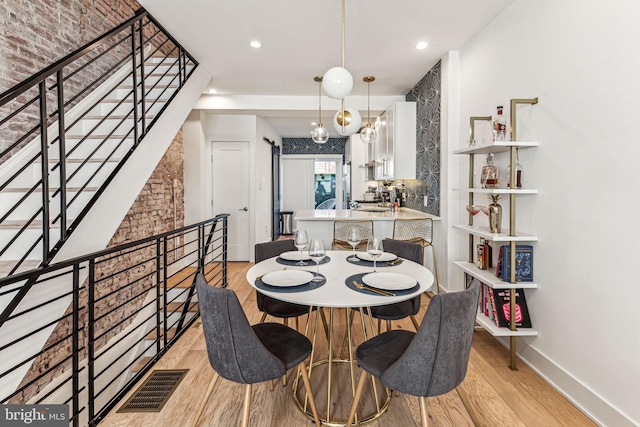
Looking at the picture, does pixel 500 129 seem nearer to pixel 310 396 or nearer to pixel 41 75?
pixel 310 396

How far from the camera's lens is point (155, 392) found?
6.50 feet

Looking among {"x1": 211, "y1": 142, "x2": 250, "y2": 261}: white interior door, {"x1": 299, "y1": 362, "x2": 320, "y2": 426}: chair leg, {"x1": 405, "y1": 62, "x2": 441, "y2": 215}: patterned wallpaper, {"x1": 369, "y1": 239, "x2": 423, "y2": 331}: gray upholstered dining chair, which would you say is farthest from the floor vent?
{"x1": 211, "y1": 142, "x2": 250, "y2": 261}: white interior door

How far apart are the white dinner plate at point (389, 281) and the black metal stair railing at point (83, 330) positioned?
132cm

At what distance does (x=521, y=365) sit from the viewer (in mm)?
2326

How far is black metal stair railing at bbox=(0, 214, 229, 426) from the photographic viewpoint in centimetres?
151

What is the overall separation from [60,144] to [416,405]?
7.96 feet

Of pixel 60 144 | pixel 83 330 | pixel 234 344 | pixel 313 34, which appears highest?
pixel 313 34

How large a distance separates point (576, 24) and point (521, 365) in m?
2.24

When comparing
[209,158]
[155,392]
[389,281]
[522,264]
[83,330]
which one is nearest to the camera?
[389,281]

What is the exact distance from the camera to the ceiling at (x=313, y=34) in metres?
2.53

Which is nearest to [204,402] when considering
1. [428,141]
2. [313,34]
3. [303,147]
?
[313,34]

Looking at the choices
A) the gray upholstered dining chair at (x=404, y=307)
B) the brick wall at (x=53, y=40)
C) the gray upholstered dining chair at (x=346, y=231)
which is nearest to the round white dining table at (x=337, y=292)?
the gray upholstered dining chair at (x=404, y=307)

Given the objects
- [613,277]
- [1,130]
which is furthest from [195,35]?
[613,277]

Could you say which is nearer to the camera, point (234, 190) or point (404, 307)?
point (404, 307)
